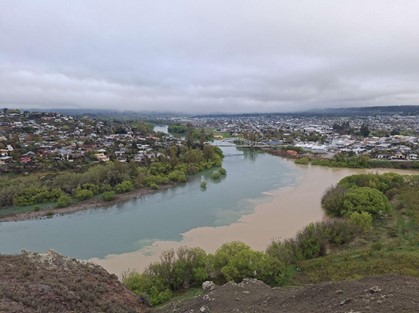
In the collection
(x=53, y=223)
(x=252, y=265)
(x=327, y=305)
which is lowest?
(x=53, y=223)

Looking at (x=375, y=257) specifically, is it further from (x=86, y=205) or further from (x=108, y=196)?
(x=86, y=205)

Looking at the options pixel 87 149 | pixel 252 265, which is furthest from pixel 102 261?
pixel 87 149

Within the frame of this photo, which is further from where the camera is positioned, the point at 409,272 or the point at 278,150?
the point at 278,150

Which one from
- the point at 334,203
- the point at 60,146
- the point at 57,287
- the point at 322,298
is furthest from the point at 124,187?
the point at 322,298

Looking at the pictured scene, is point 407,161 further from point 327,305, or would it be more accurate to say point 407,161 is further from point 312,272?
point 327,305

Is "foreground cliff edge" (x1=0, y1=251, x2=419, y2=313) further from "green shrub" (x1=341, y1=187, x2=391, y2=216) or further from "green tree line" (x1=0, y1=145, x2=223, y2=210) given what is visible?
"green tree line" (x1=0, y1=145, x2=223, y2=210)

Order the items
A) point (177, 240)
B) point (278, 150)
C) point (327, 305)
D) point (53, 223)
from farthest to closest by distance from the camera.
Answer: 1. point (278, 150)
2. point (53, 223)
3. point (177, 240)
4. point (327, 305)

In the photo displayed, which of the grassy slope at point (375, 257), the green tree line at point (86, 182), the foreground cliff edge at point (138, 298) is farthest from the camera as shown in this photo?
the green tree line at point (86, 182)

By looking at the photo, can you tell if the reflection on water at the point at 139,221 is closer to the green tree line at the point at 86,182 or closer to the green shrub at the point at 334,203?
the green tree line at the point at 86,182

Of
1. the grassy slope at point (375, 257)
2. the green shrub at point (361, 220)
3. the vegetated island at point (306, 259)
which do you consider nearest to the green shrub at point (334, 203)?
the vegetated island at point (306, 259)
